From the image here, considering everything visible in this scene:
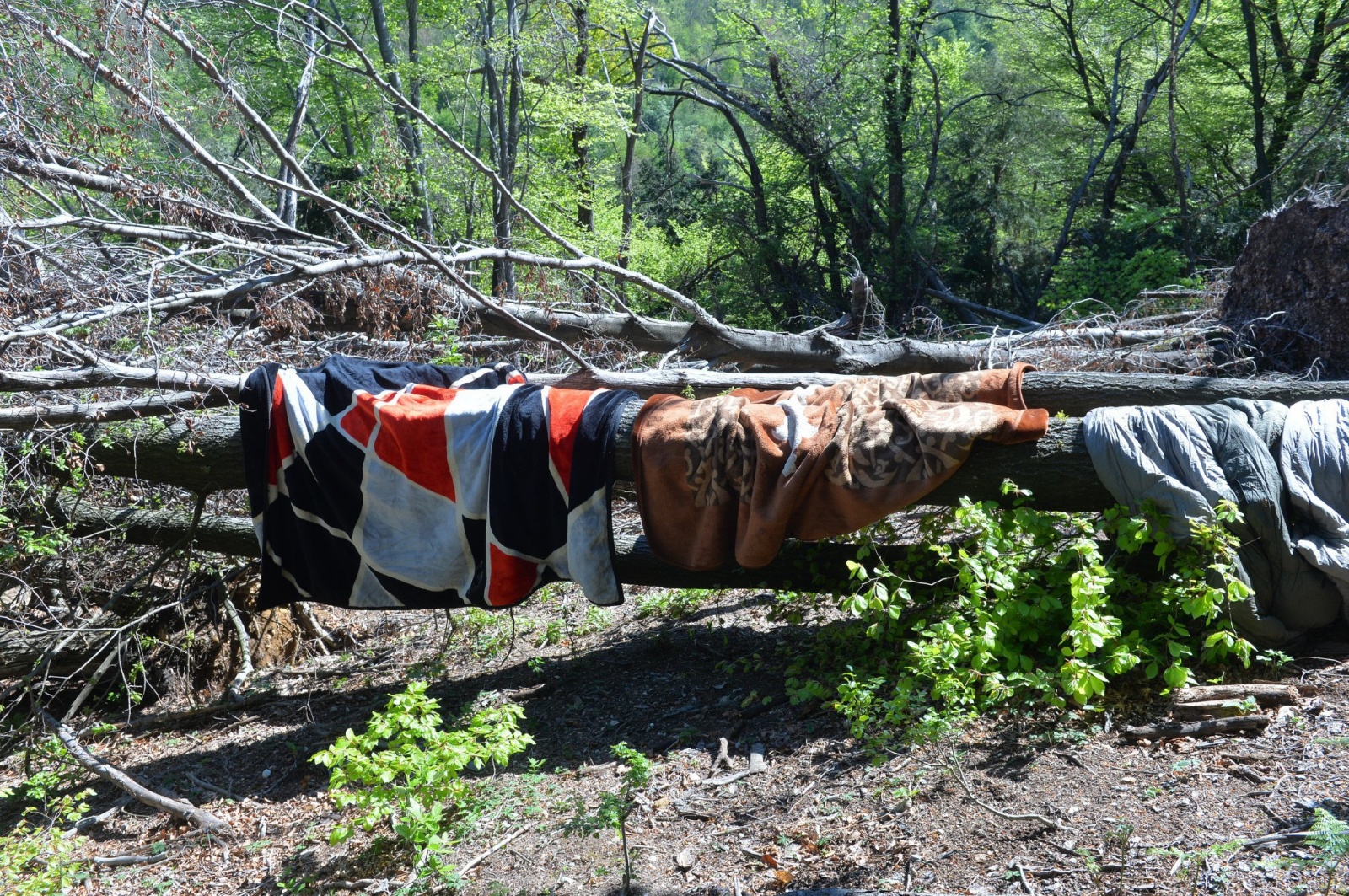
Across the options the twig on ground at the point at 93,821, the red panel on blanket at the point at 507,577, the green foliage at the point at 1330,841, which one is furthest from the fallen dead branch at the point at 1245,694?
the twig on ground at the point at 93,821

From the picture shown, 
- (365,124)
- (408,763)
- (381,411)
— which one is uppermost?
(365,124)

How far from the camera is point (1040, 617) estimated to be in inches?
135

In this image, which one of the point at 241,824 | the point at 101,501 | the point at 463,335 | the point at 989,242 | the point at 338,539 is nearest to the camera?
the point at 241,824

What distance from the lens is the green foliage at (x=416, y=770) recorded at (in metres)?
3.04

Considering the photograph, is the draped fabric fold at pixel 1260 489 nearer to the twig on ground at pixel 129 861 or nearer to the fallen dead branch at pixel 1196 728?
the fallen dead branch at pixel 1196 728

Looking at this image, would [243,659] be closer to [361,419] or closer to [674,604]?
[361,419]

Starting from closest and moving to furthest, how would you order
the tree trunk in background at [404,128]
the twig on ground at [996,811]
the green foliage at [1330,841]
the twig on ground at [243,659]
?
the green foliage at [1330,841], the twig on ground at [996,811], the twig on ground at [243,659], the tree trunk in background at [404,128]

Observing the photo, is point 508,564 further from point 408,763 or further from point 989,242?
point 989,242

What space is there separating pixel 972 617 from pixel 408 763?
2.02 meters

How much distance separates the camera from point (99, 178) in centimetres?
469

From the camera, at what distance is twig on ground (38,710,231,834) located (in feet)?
12.3

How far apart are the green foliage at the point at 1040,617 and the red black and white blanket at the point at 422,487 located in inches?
44.6

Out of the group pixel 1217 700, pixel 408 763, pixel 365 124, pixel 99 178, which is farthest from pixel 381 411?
pixel 365 124

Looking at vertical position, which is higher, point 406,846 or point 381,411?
point 381,411
